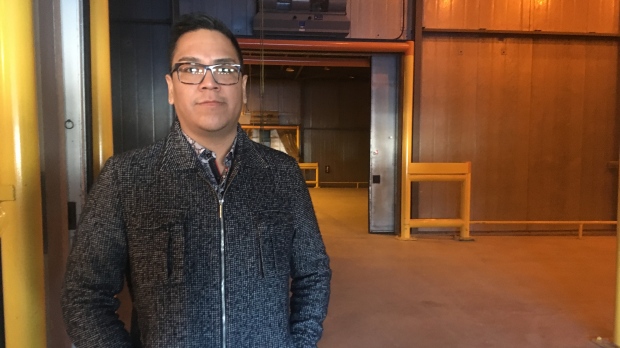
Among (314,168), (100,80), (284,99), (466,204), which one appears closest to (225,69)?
(100,80)

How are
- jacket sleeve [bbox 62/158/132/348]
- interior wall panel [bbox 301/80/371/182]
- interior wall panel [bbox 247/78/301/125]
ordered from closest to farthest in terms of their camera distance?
jacket sleeve [bbox 62/158/132/348] → interior wall panel [bbox 247/78/301/125] → interior wall panel [bbox 301/80/371/182]

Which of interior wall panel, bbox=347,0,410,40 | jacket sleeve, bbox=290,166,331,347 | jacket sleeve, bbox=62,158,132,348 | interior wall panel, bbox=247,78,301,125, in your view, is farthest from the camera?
interior wall panel, bbox=247,78,301,125

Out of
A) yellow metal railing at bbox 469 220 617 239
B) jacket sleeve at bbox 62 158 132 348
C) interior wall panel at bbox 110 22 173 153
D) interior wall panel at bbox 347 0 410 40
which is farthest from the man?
yellow metal railing at bbox 469 220 617 239

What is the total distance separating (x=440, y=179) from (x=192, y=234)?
16.5 feet

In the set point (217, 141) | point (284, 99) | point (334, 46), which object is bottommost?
point (217, 141)

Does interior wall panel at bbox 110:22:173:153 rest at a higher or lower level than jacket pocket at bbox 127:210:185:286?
higher

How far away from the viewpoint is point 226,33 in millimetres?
1138

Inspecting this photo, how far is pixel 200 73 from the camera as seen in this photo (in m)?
1.08

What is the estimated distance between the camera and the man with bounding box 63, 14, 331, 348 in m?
1.02

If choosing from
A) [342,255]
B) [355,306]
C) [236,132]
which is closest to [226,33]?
[236,132]

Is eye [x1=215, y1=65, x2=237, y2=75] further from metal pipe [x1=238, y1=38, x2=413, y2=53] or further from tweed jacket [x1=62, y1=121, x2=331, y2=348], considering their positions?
metal pipe [x1=238, y1=38, x2=413, y2=53]

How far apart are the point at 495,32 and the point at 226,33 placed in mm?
5821

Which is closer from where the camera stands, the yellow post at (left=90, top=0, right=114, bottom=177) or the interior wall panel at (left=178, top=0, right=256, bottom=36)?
the yellow post at (left=90, top=0, right=114, bottom=177)

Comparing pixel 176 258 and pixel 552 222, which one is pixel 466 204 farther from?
pixel 176 258
